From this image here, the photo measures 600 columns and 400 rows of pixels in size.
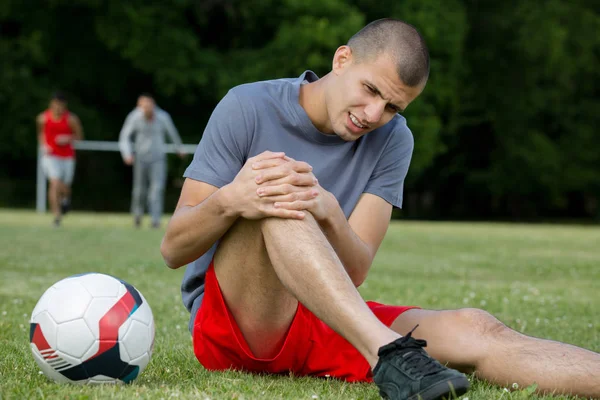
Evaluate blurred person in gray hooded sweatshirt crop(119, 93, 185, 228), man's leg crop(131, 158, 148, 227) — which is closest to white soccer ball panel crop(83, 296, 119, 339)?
blurred person in gray hooded sweatshirt crop(119, 93, 185, 228)

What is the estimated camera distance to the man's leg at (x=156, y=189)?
1852 cm

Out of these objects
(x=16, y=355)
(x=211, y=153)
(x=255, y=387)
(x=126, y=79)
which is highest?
(x=211, y=153)

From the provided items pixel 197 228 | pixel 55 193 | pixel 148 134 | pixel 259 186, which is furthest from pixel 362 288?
pixel 55 193

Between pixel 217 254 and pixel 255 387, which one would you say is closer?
Answer: pixel 255 387

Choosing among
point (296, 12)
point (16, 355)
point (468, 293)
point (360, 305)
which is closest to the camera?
point (360, 305)

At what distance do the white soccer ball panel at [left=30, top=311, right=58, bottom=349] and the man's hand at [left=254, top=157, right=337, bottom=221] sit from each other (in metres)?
1.01

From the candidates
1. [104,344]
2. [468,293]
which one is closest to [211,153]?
[104,344]

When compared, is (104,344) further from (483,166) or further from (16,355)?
(483,166)

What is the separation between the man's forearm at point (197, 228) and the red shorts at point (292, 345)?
0.54ft

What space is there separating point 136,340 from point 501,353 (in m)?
1.58

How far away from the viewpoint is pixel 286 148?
437 centimetres

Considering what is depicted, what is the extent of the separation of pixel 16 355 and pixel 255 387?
5.01ft

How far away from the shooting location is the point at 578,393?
3775 millimetres

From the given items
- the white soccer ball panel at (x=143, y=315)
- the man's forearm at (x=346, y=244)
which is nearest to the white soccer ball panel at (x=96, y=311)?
the white soccer ball panel at (x=143, y=315)
